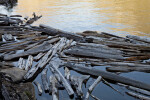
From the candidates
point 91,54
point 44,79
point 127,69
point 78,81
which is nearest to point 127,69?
point 127,69

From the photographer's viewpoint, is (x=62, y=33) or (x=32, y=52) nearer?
(x=32, y=52)

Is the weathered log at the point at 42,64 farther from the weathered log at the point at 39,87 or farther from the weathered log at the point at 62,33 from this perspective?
the weathered log at the point at 62,33

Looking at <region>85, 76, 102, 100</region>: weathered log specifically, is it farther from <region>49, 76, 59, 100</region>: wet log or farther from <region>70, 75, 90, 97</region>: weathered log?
<region>49, 76, 59, 100</region>: wet log

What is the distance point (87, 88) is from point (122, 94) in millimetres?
1289

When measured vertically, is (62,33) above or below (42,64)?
above

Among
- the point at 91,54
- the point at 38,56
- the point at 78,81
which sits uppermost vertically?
the point at 91,54

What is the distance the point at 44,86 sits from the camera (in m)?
6.47

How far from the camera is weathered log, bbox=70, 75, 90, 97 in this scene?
603 centimetres

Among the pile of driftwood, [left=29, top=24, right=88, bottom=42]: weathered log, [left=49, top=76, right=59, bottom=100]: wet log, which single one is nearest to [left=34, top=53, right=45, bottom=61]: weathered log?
the pile of driftwood

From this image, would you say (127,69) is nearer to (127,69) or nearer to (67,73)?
(127,69)

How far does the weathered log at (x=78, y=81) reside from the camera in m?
6.03

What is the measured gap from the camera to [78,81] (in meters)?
6.66

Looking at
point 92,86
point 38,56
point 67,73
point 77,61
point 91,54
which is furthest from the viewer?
point 38,56

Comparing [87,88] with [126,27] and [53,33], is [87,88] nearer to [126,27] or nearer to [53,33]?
[53,33]
